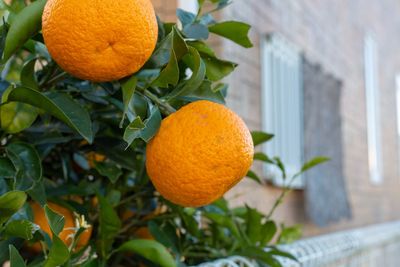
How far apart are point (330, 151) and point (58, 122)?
3013 mm

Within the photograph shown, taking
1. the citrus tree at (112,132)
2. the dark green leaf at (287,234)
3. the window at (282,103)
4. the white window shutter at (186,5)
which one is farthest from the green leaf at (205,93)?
the window at (282,103)

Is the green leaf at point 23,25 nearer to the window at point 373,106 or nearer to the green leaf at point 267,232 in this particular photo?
the green leaf at point 267,232

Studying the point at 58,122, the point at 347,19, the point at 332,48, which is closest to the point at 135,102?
the point at 58,122

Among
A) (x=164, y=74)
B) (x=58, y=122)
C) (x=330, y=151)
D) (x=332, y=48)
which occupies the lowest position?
(x=330, y=151)

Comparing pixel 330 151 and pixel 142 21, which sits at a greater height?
pixel 142 21

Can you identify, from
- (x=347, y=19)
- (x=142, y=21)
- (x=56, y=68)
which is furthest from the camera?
(x=347, y=19)

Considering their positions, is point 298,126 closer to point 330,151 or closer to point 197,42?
point 330,151

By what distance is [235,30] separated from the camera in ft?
2.29

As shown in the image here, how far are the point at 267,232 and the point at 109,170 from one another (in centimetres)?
26

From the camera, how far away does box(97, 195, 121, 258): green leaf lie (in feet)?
2.23

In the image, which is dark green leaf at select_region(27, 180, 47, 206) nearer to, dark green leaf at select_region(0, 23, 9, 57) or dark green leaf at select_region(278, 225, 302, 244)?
dark green leaf at select_region(0, 23, 9, 57)

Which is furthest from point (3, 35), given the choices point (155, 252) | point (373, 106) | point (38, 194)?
point (373, 106)

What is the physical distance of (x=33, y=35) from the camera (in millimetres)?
602

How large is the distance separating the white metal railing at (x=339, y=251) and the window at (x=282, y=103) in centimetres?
63
